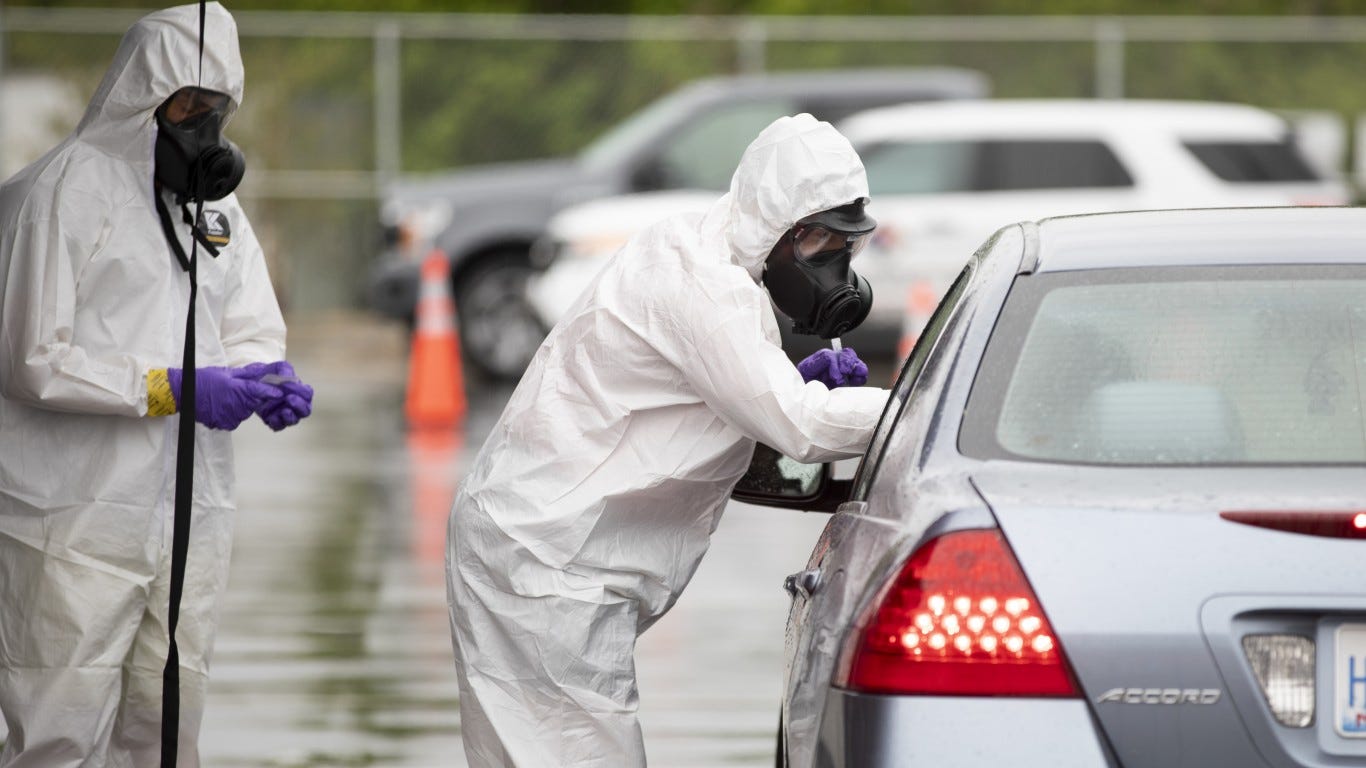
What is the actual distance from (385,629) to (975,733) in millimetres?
5165

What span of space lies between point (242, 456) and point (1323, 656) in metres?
10.4

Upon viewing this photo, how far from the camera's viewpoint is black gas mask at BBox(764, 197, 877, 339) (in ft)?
13.5

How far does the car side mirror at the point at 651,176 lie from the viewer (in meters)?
17.0

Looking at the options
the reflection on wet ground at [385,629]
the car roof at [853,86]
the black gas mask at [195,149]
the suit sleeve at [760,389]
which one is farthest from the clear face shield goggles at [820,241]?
the car roof at [853,86]

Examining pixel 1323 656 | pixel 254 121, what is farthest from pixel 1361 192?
pixel 1323 656

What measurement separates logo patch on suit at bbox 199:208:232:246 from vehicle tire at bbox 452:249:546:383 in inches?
454

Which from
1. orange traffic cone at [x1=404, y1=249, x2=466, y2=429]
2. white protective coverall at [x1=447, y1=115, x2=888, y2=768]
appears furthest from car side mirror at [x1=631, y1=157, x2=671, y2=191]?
white protective coverall at [x1=447, y1=115, x2=888, y2=768]

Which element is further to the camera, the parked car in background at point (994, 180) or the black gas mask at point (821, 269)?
the parked car in background at point (994, 180)

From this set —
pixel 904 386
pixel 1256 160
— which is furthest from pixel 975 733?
Answer: pixel 1256 160

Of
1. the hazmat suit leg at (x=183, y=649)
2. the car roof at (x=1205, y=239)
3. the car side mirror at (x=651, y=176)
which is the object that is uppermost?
the car roof at (x=1205, y=239)

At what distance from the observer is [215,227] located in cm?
499

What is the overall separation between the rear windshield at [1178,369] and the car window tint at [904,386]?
0.66ft

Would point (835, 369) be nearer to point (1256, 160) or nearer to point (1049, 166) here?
point (1049, 166)

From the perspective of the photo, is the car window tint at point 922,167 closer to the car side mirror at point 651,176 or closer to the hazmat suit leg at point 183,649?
the car side mirror at point 651,176
